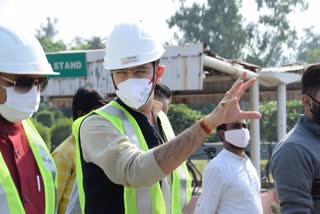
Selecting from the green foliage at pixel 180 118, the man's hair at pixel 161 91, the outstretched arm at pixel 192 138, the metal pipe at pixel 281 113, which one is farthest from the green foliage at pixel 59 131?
the outstretched arm at pixel 192 138

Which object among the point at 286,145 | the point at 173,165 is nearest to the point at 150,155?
the point at 173,165

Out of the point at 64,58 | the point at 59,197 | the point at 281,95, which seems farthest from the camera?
the point at 281,95

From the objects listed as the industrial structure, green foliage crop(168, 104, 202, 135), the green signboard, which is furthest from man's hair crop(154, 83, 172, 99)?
green foliage crop(168, 104, 202, 135)

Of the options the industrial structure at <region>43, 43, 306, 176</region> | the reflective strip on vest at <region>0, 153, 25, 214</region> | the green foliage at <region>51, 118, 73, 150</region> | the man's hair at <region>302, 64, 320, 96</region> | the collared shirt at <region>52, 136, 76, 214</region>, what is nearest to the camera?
the reflective strip on vest at <region>0, 153, 25, 214</region>

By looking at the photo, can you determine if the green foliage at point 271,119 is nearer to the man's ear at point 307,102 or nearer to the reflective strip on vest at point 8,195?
the man's ear at point 307,102

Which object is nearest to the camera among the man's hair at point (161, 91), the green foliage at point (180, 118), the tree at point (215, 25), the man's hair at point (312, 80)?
the man's hair at point (312, 80)

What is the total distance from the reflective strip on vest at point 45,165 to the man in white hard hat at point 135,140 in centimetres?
14

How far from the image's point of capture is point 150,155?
3055mm

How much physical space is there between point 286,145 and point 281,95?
8358 millimetres

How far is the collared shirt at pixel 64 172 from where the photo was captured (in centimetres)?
464

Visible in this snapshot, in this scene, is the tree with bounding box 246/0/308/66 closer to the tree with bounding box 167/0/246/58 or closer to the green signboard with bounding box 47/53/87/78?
the tree with bounding box 167/0/246/58

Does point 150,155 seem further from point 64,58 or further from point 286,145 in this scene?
point 64,58

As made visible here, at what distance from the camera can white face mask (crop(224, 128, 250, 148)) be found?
581cm

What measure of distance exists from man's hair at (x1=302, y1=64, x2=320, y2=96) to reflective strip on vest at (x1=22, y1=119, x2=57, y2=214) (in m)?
1.49
